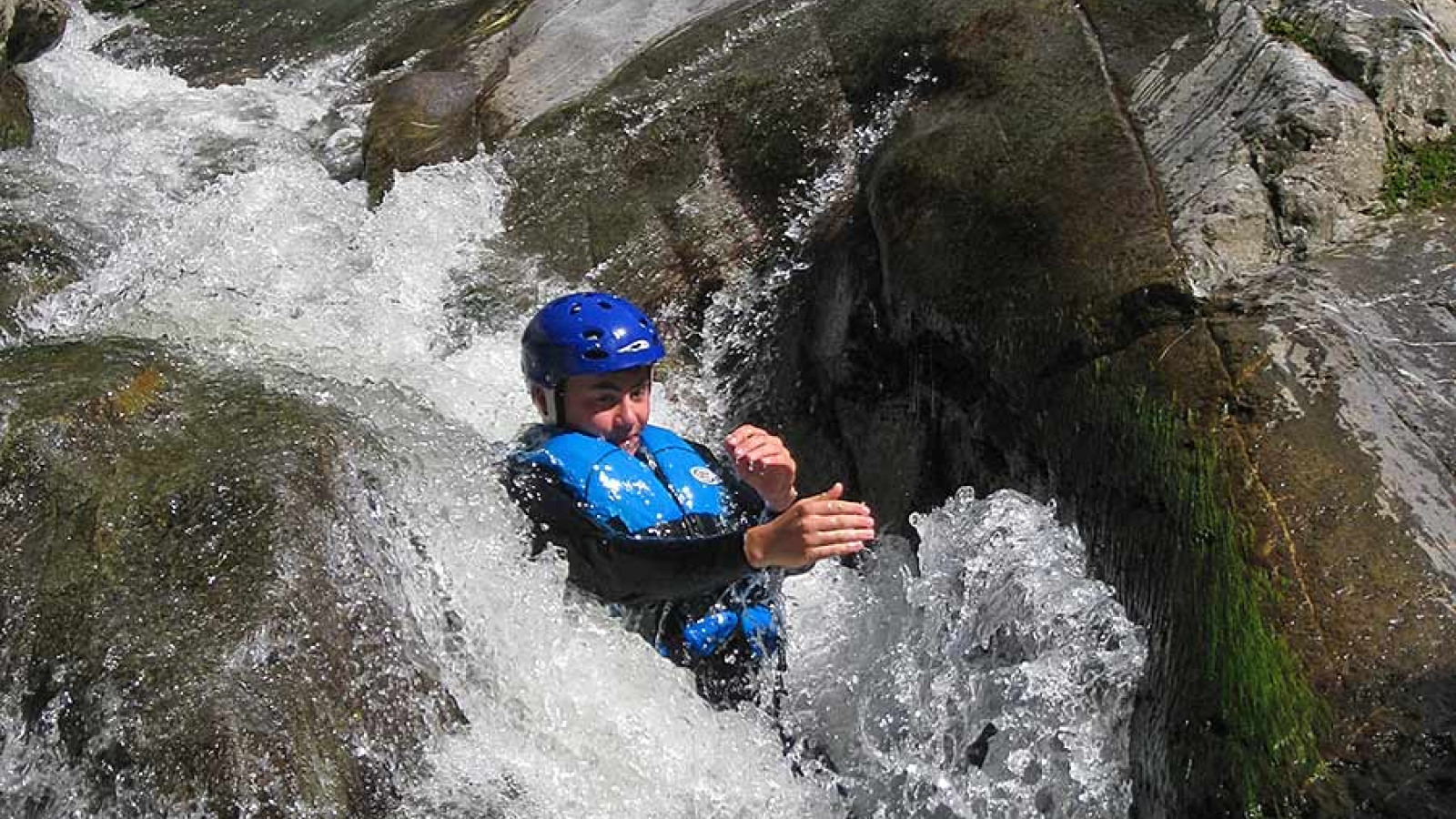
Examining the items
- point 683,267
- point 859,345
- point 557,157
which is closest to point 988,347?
point 859,345

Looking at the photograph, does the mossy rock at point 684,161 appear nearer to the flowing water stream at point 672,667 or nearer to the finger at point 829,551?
the flowing water stream at point 672,667

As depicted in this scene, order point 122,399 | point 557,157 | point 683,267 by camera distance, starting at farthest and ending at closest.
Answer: point 557,157
point 683,267
point 122,399

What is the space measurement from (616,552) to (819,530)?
75cm

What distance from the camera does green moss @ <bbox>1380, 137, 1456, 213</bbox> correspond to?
17.0ft

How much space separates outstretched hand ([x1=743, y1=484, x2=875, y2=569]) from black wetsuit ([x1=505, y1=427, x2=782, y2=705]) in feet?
0.72

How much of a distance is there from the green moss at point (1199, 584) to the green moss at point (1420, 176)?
143cm

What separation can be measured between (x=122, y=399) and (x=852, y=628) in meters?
2.62

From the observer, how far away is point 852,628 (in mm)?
5398

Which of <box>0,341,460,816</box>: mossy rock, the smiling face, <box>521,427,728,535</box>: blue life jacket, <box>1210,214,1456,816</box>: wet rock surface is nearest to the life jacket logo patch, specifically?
<box>521,427,728,535</box>: blue life jacket

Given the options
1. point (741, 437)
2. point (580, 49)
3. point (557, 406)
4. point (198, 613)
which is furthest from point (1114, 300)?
point (580, 49)

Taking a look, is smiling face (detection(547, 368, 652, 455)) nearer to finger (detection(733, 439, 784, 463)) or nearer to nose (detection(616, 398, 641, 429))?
nose (detection(616, 398, 641, 429))

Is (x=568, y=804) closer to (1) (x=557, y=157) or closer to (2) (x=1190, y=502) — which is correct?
(2) (x=1190, y=502)

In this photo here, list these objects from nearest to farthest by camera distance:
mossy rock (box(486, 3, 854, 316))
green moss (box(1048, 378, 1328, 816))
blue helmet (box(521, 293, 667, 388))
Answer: green moss (box(1048, 378, 1328, 816))
blue helmet (box(521, 293, 667, 388))
mossy rock (box(486, 3, 854, 316))

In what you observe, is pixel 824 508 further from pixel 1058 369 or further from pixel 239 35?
pixel 239 35
